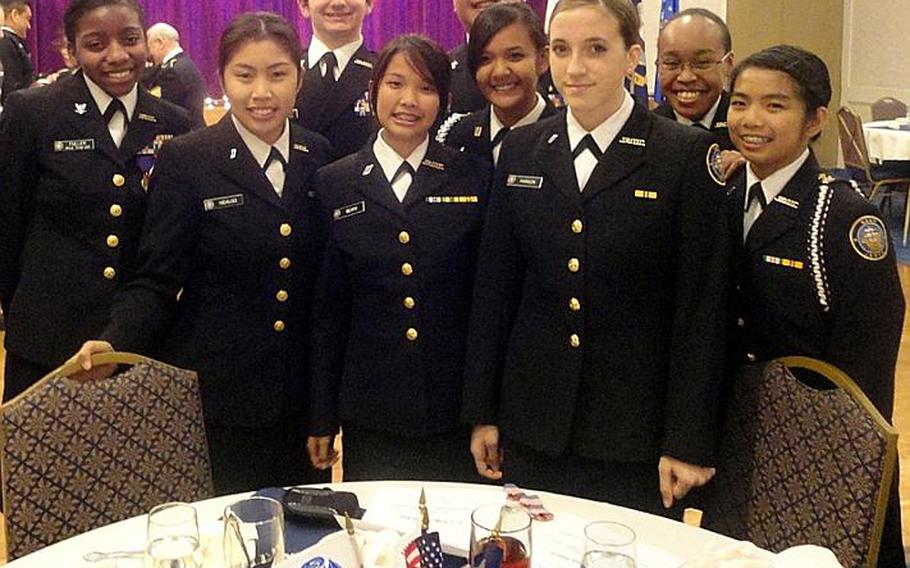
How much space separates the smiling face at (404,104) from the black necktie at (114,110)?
0.75 m

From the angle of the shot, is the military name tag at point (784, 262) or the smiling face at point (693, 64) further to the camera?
the smiling face at point (693, 64)

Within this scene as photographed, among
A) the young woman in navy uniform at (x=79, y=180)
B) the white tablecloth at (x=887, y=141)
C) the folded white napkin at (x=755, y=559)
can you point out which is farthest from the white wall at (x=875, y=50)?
the folded white napkin at (x=755, y=559)

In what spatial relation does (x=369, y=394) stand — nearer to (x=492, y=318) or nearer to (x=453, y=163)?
(x=492, y=318)

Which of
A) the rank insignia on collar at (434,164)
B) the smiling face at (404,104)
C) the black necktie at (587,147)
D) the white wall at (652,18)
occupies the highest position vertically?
the white wall at (652,18)

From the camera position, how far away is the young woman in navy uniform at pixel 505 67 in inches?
106

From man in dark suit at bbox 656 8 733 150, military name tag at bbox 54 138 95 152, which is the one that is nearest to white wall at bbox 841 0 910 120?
man in dark suit at bbox 656 8 733 150

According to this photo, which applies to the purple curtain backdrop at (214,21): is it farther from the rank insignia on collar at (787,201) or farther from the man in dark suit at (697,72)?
the rank insignia on collar at (787,201)

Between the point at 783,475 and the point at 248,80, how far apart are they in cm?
150

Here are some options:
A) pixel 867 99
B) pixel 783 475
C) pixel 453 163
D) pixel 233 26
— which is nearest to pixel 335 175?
pixel 453 163

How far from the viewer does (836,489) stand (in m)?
1.78

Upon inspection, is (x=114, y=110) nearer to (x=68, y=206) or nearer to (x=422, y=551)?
(x=68, y=206)

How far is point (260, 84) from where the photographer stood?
2461 millimetres

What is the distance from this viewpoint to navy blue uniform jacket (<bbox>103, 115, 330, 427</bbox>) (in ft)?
8.00

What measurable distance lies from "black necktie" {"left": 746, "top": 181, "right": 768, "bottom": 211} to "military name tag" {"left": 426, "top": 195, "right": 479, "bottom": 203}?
621 millimetres
